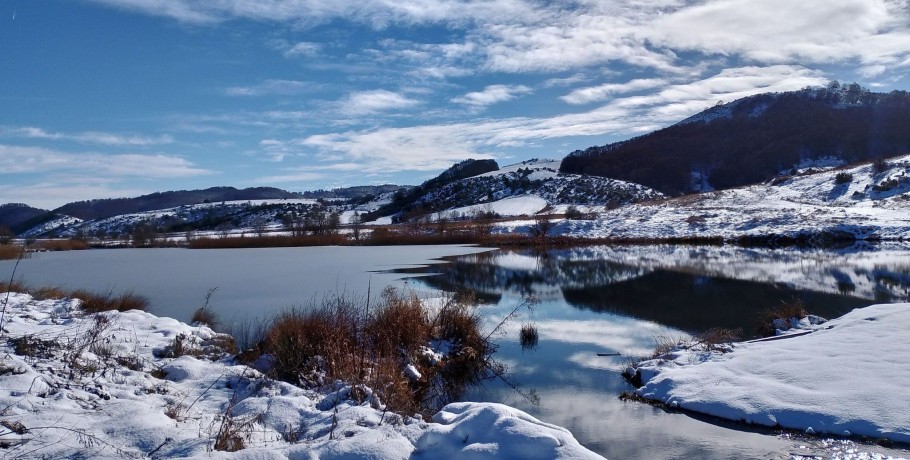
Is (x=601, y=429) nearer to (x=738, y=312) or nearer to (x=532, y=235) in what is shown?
(x=738, y=312)

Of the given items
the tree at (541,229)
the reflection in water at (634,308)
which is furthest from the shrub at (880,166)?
the tree at (541,229)

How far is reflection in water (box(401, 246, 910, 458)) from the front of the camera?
274 inches

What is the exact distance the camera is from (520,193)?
9900cm

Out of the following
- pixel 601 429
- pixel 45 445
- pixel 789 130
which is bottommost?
pixel 601 429

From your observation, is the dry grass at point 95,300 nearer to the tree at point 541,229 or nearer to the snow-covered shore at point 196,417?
the snow-covered shore at point 196,417

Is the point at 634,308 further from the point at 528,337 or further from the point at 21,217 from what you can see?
the point at 21,217

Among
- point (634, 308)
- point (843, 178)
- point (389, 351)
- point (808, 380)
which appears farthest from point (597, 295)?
point (843, 178)

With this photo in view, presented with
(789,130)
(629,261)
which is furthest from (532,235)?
(789,130)

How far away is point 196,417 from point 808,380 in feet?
24.7

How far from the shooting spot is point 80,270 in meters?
27.4

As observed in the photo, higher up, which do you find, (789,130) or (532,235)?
(789,130)

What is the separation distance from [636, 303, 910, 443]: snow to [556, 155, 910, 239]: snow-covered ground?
32.9 m

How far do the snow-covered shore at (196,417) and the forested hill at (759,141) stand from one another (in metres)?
105

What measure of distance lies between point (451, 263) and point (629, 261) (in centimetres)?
897
